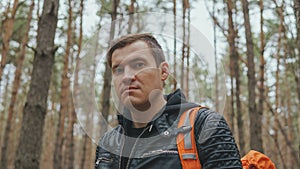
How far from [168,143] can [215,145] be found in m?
0.17

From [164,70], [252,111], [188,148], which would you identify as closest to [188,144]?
[188,148]

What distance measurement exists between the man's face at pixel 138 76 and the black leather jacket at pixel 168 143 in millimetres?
90

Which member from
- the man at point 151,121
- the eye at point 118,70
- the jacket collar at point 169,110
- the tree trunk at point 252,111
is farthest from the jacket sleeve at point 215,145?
the tree trunk at point 252,111

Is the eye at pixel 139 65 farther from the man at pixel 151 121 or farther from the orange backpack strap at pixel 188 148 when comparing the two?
the orange backpack strap at pixel 188 148

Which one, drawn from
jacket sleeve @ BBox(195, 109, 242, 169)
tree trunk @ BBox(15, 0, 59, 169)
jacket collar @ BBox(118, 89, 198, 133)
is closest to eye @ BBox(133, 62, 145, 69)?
jacket collar @ BBox(118, 89, 198, 133)

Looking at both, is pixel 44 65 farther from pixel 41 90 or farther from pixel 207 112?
pixel 207 112

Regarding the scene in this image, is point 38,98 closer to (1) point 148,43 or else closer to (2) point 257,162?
(1) point 148,43

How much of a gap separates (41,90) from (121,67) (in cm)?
190

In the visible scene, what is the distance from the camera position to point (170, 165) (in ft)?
3.57

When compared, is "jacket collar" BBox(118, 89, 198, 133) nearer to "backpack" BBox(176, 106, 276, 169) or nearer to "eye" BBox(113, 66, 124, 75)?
"backpack" BBox(176, 106, 276, 169)

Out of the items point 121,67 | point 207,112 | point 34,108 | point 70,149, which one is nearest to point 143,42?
point 121,67

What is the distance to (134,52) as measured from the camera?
1.20m

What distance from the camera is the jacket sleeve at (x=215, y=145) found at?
3.36 feet

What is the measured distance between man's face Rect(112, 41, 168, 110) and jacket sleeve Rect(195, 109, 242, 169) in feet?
0.69
